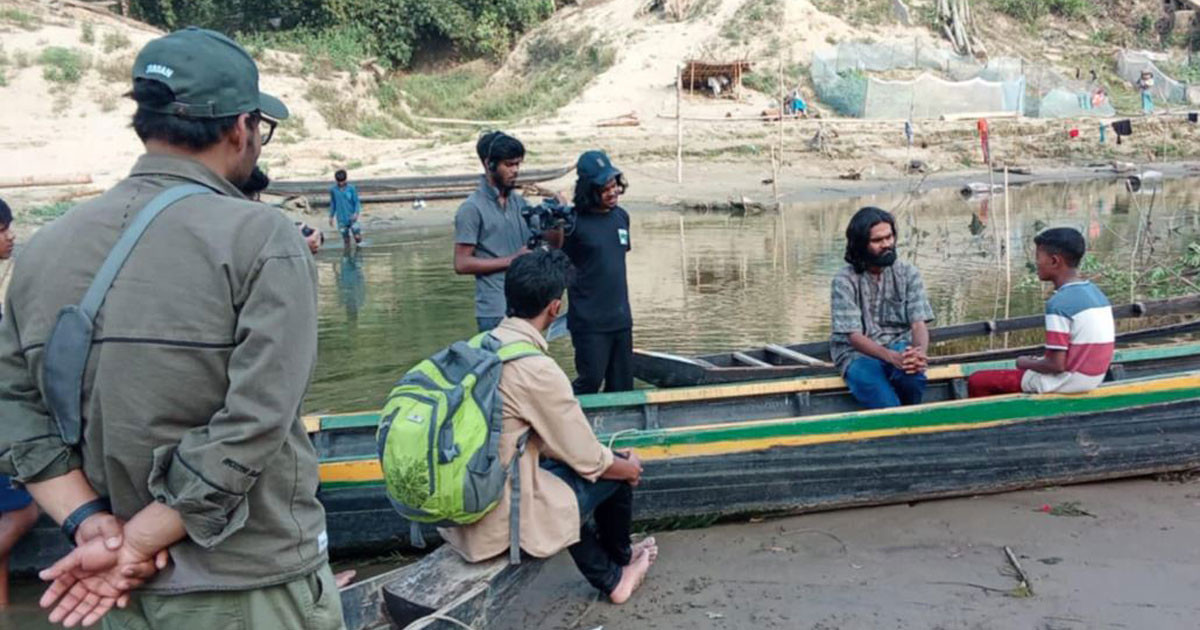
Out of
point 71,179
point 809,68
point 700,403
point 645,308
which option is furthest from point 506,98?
point 700,403

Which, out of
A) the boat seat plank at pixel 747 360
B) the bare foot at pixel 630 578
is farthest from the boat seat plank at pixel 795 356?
the bare foot at pixel 630 578

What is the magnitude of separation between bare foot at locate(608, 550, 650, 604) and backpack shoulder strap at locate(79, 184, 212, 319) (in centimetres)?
275

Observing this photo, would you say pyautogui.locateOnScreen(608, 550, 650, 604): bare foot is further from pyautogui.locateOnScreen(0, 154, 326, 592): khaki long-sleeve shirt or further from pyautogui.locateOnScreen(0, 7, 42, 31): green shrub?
pyautogui.locateOnScreen(0, 7, 42, 31): green shrub

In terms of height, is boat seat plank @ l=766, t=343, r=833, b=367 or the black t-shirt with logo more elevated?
the black t-shirt with logo

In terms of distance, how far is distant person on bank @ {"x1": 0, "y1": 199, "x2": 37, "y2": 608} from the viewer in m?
4.24

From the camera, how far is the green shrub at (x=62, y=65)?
884 inches

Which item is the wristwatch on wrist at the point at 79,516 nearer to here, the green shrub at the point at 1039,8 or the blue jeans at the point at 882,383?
the blue jeans at the point at 882,383

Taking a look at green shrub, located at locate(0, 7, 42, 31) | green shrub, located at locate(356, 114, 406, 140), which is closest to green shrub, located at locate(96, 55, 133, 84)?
green shrub, located at locate(0, 7, 42, 31)

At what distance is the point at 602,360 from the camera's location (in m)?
5.32

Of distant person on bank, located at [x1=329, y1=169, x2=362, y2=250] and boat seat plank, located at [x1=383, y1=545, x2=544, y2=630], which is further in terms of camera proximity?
distant person on bank, located at [x1=329, y1=169, x2=362, y2=250]

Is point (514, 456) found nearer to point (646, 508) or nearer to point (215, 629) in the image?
point (215, 629)

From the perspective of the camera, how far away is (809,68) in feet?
95.5

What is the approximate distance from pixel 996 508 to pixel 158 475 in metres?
4.27

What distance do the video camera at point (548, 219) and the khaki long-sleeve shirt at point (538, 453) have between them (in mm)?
1773
